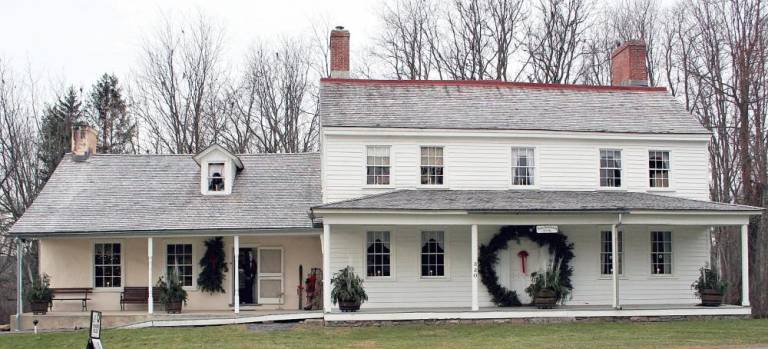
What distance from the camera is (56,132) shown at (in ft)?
138

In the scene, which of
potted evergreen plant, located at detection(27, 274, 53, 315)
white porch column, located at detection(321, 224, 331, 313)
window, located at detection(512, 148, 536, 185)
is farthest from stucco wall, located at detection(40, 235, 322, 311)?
window, located at detection(512, 148, 536, 185)

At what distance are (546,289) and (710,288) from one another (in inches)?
175

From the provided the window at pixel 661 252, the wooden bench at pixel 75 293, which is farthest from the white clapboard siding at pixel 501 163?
the wooden bench at pixel 75 293

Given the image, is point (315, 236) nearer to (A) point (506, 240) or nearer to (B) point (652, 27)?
(A) point (506, 240)

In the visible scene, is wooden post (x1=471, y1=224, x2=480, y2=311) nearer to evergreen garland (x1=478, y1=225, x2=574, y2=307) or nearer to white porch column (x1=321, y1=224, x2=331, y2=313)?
evergreen garland (x1=478, y1=225, x2=574, y2=307)

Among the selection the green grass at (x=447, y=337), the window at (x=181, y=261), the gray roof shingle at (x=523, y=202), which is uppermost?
the gray roof shingle at (x=523, y=202)

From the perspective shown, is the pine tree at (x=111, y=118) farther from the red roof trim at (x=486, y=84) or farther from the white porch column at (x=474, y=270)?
the white porch column at (x=474, y=270)

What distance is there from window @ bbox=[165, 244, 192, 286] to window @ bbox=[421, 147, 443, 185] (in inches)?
287

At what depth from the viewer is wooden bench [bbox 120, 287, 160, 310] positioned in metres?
26.2

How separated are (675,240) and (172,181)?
14962mm

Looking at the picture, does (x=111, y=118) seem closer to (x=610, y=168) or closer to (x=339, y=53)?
(x=339, y=53)

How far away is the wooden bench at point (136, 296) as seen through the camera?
26250mm

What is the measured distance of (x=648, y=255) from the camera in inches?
1020

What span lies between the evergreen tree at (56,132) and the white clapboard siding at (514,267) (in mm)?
21091
